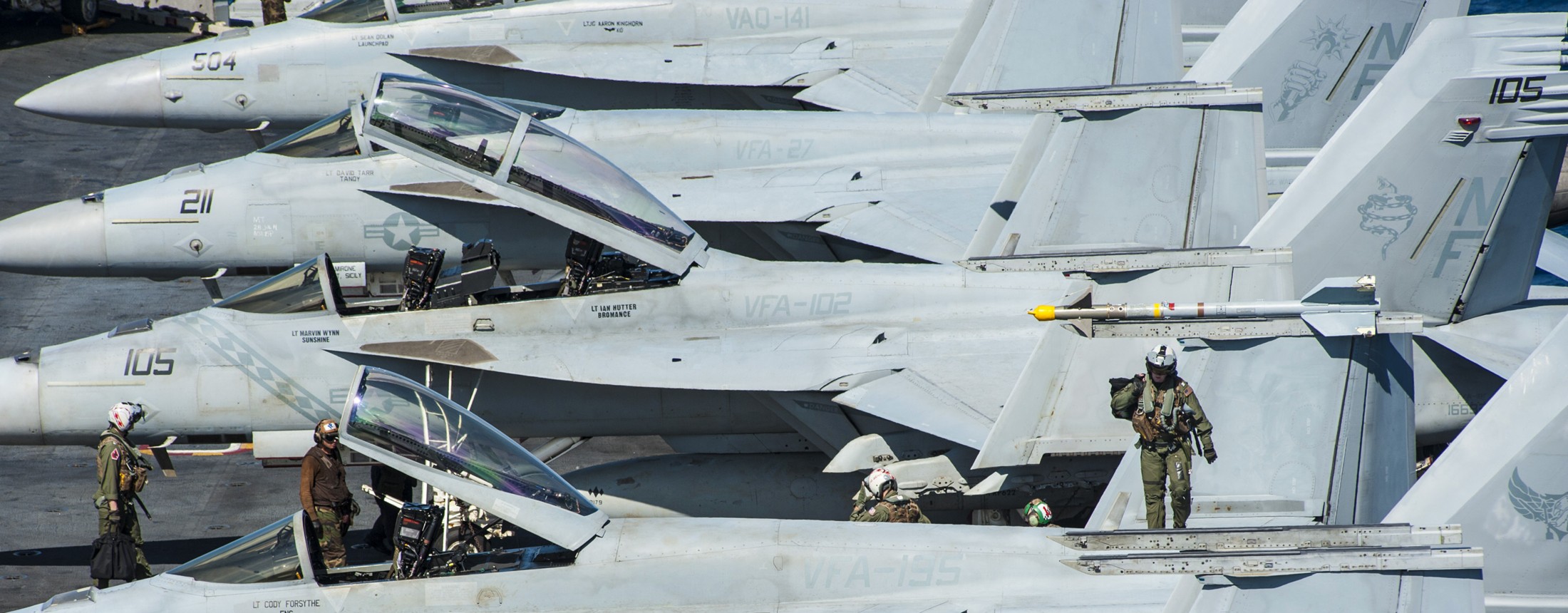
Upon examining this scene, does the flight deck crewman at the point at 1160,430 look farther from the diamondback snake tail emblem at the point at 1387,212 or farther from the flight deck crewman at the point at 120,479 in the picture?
the flight deck crewman at the point at 120,479

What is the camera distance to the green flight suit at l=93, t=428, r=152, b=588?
10.2m

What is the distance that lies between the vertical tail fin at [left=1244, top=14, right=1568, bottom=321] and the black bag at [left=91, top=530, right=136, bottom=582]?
834cm

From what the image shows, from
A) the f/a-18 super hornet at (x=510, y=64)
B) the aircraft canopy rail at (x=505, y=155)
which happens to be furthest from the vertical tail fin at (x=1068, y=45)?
the aircraft canopy rail at (x=505, y=155)

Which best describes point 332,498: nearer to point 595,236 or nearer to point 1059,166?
point 595,236

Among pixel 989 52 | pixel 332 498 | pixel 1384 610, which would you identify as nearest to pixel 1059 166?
pixel 989 52

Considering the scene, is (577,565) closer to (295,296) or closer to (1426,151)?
(295,296)

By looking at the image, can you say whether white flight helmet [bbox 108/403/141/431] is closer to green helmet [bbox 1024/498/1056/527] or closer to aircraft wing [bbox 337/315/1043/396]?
aircraft wing [bbox 337/315/1043/396]

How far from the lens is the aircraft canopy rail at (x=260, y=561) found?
771cm

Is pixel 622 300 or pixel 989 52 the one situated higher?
pixel 989 52

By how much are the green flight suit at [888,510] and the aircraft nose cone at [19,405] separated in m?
6.71

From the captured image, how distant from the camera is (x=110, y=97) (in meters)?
16.7

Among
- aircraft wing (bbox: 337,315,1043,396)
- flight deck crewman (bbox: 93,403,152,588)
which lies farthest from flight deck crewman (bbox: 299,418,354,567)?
flight deck crewman (bbox: 93,403,152,588)

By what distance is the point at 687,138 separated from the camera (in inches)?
571

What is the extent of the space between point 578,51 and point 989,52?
5.78 meters
